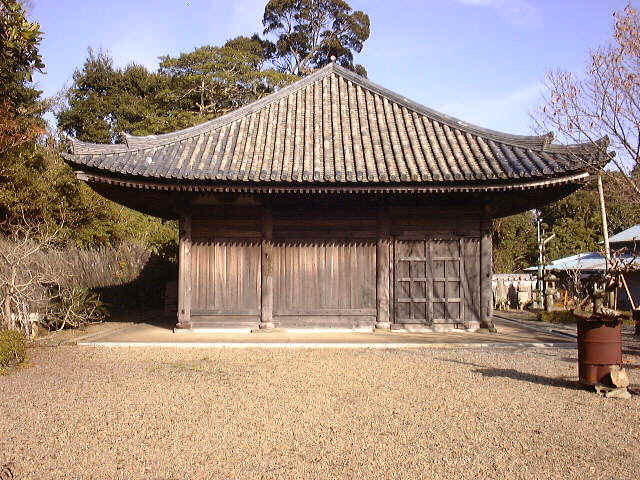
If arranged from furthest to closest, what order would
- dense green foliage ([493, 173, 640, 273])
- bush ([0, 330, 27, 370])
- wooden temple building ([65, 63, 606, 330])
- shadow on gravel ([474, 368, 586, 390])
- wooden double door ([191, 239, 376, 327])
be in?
dense green foliage ([493, 173, 640, 273]) < wooden double door ([191, 239, 376, 327]) < wooden temple building ([65, 63, 606, 330]) < bush ([0, 330, 27, 370]) < shadow on gravel ([474, 368, 586, 390])

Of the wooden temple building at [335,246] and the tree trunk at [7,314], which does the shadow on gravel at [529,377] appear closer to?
the wooden temple building at [335,246]

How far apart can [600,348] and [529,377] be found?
1.14 m

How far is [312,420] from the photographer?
5.06 metres

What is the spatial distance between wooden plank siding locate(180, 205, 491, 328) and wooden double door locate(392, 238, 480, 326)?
0.9 inches

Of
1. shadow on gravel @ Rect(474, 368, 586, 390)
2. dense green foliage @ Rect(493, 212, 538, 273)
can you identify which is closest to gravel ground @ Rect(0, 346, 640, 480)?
shadow on gravel @ Rect(474, 368, 586, 390)

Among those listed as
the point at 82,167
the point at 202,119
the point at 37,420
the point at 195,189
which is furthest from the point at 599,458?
the point at 202,119

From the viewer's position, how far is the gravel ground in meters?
3.90

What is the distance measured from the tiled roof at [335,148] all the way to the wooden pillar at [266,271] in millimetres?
1314

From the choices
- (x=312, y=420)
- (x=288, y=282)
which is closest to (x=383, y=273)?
(x=288, y=282)

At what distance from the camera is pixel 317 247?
11359 mm

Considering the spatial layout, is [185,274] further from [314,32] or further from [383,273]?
[314,32]

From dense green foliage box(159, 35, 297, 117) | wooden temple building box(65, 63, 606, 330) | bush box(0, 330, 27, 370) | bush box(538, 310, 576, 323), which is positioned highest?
dense green foliage box(159, 35, 297, 117)

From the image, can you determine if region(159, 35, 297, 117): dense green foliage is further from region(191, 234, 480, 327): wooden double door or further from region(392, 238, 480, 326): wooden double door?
region(392, 238, 480, 326): wooden double door

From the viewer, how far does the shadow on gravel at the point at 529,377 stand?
21.6 feet
